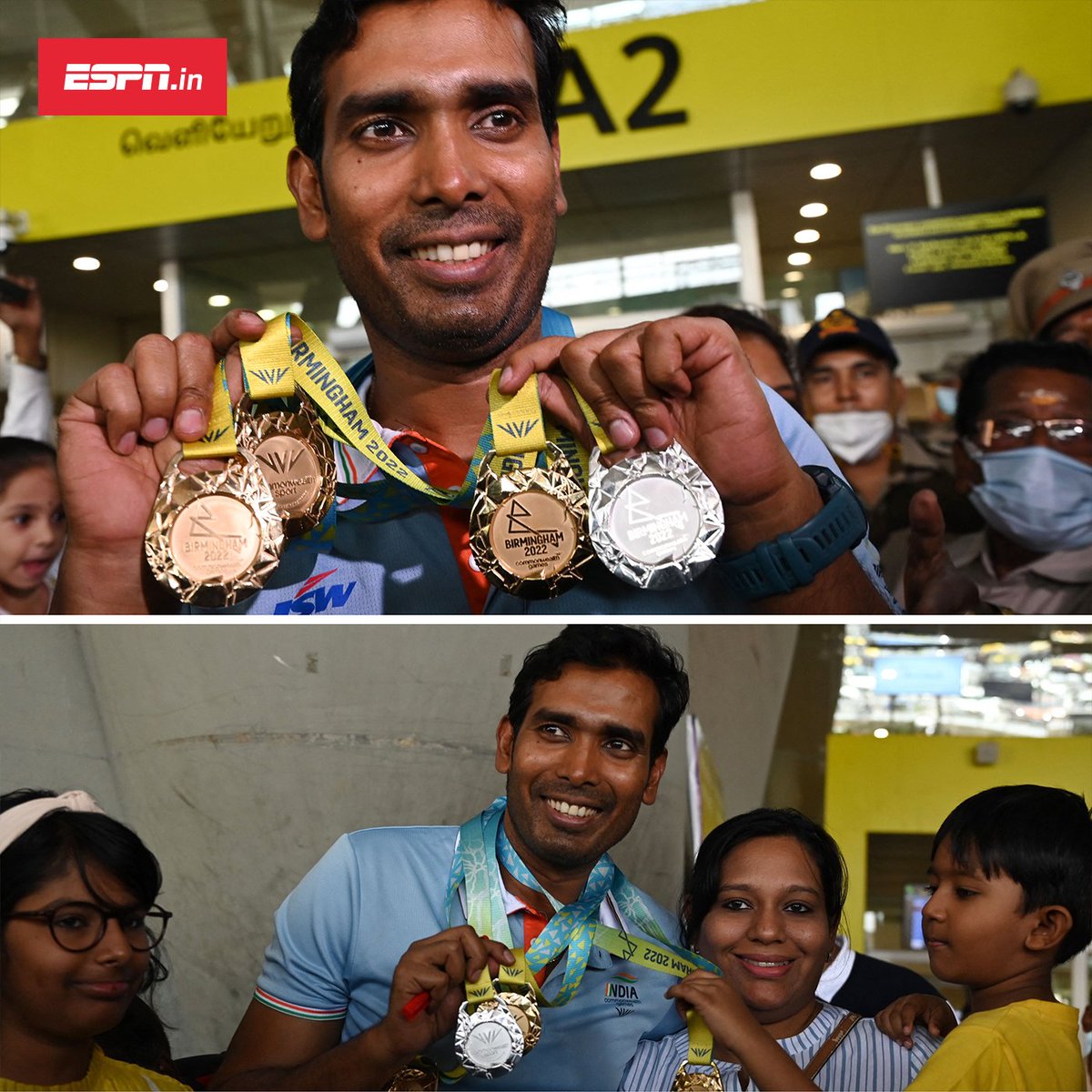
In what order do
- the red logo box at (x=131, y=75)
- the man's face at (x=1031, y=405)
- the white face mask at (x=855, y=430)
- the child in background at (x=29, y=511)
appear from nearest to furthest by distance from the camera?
the red logo box at (x=131, y=75) → the child in background at (x=29, y=511) → the man's face at (x=1031, y=405) → the white face mask at (x=855, y=430)

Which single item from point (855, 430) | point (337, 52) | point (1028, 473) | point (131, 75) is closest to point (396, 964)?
point (337, 52)

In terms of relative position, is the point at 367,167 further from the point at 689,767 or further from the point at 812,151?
the point at 812,151

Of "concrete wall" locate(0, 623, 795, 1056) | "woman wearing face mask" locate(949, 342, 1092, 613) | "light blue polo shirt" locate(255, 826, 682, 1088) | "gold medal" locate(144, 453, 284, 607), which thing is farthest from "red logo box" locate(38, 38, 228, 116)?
"woman wearing face mask" locate(949, 342, 1092, 613)

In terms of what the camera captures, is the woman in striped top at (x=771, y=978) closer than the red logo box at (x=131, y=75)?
Yes

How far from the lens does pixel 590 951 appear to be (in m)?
1.16

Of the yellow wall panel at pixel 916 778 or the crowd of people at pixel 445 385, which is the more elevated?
the crowd of people at pixel 445 385

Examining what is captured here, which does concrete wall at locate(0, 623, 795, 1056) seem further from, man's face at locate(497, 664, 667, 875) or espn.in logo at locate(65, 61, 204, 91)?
espn.in logo at locate(65, 61, 204, 91)

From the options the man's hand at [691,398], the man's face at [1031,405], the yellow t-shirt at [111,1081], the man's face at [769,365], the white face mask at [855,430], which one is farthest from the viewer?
the white face mask at [855,430]

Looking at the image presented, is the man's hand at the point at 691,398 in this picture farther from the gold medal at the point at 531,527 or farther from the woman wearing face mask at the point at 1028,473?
the woman wearing face mask at the point at 1028,473

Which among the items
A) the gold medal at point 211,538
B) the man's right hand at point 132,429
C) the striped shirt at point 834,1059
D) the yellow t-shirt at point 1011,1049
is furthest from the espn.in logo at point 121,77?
the yellow t-shirt at point 1011,1049

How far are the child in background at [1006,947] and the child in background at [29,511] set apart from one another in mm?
1161

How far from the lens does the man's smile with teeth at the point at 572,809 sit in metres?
1.16

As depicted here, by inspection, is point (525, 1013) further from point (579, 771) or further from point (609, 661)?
point (609, 661)

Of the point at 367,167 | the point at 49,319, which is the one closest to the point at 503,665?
the point at 367,167
